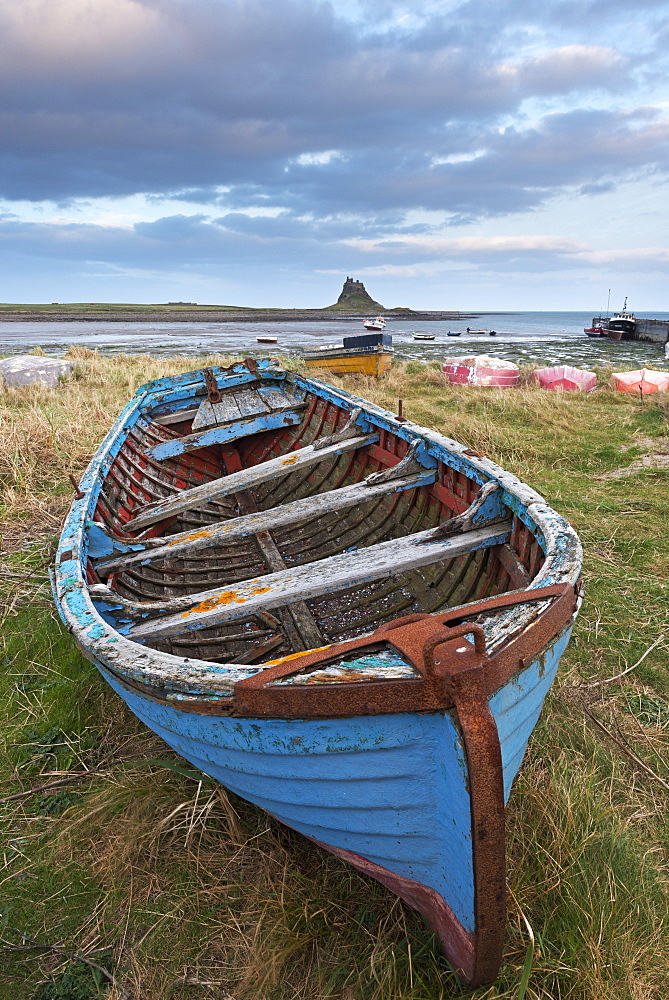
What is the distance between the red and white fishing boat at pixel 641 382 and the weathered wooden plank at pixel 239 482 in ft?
35.8

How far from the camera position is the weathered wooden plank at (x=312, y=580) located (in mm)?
2523

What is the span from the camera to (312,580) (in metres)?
2.65

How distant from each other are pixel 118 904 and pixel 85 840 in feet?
1.27

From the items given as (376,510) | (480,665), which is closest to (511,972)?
(480,665)

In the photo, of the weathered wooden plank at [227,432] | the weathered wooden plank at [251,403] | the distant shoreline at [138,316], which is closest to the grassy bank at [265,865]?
the weathered wooden plank at [227,432]

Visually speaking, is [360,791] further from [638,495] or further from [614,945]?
[638,495]

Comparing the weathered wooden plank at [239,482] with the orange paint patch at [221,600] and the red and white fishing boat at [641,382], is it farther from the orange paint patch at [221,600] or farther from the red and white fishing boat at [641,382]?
the red and white fishing boat at [641,382]

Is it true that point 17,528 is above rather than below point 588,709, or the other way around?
above

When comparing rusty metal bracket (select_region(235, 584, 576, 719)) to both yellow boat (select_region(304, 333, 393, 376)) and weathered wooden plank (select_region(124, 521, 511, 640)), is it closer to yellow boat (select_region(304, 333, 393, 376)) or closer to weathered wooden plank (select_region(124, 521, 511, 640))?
weathered wooden plank (select_region(124, 521, 511, 640))

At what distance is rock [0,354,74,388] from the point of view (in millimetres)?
11750

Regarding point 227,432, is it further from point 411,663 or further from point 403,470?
point 411,663

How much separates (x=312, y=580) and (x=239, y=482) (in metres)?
1.94

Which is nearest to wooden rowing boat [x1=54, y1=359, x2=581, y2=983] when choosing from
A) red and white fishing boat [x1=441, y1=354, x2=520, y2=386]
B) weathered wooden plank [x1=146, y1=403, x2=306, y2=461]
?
weathered wooden plank [x1=146, y1=403, x2=306, y2=461]

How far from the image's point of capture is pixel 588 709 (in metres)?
3.35
